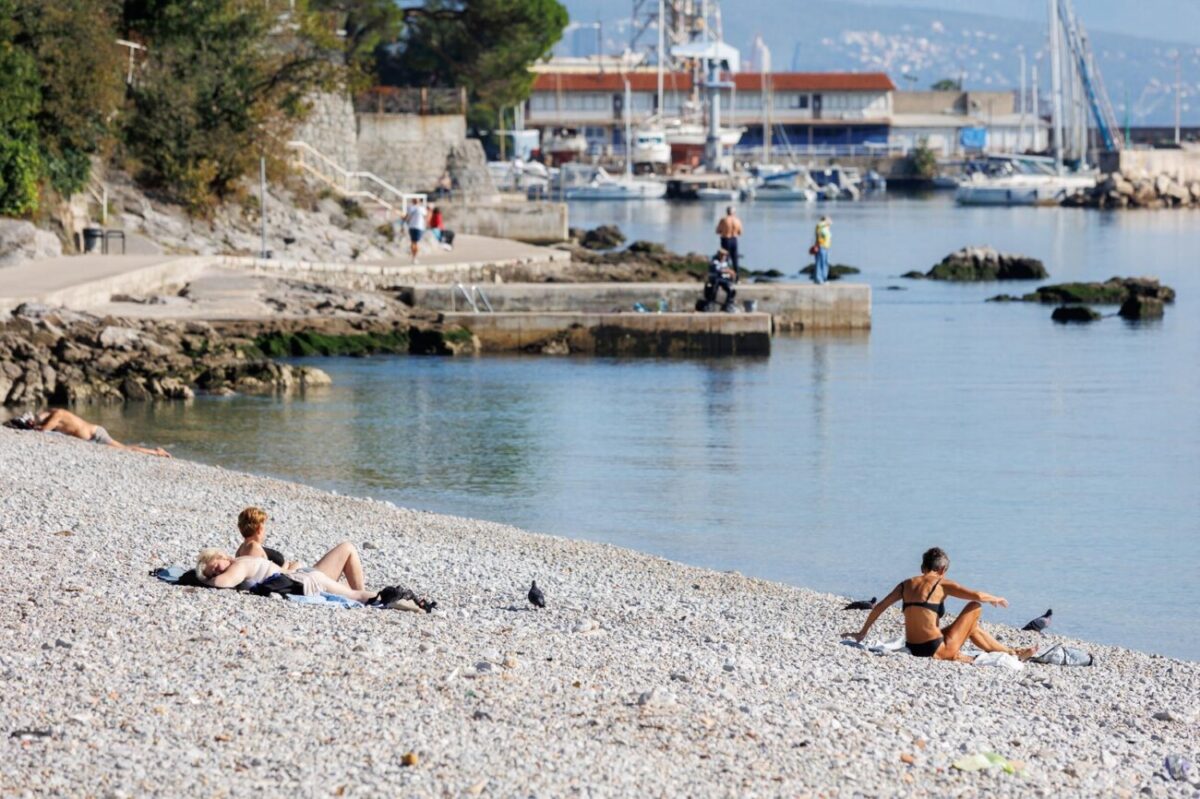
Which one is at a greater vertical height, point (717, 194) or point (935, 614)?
point (717, 194)

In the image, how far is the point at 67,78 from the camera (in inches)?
1325

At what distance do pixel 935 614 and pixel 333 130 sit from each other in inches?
1574

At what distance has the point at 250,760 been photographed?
292 inches

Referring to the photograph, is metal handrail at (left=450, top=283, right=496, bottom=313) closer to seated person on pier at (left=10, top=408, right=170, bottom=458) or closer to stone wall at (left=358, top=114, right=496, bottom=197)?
seated person on pier at (left=10, top=408, right=170, bottom=458)

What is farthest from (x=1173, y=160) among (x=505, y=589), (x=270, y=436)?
(x=505, y=589)

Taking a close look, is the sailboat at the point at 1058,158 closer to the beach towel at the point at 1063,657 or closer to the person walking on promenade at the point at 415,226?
the person walking on promenade at the point at 415,226

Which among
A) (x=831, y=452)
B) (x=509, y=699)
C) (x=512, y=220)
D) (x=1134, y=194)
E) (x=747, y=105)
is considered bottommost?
(x=831, y=452)

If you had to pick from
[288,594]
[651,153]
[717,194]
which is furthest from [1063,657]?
[651,153]

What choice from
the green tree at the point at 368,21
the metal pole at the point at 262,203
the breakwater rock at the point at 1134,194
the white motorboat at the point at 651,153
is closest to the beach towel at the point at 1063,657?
the metal pole at the point at 262,203

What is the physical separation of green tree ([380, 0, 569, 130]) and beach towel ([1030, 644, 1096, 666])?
56.1 m

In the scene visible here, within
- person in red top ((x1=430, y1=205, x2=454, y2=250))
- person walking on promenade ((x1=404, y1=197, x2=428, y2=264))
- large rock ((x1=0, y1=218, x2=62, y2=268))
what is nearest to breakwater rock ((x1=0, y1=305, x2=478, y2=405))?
large rock ((x1=0, y1=218, x2=62, y2=268))

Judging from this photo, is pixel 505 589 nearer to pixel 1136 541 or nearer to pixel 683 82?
pixel 1136 541

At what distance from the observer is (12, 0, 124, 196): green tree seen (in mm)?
33281

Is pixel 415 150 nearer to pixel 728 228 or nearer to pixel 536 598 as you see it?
pixel 728 228
